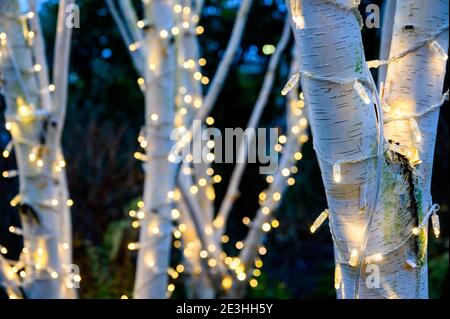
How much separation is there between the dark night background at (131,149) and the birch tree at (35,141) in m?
1.47

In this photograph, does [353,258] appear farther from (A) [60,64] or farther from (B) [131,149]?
(B) [131,149]

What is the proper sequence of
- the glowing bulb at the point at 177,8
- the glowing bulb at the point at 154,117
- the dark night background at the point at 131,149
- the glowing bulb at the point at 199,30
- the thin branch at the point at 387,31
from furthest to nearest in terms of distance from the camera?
the dark night background at the point at 131,149 < the glowing bulb at the point at 199,30 < the glowing bulb at the point at 177,8 < the glowing bulb at the point at 154,117 < the thin branch at the point at 387,31

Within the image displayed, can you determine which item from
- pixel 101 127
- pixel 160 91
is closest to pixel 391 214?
pixel 160 91

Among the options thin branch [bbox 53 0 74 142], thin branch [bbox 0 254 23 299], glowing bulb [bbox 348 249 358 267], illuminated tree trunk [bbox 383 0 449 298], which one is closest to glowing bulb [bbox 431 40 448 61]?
illuminated tree trunk [bbox 383 0 449 298]

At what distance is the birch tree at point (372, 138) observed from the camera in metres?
0.97

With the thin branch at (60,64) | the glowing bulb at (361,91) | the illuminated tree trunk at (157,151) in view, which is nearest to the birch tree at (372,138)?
the glowing bulb at (361,91)

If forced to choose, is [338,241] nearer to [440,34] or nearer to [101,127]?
[440,34]

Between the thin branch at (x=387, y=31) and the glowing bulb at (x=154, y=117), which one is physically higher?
the thin branch at (x=387, y=31)

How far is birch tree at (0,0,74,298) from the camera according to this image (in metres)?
1.80

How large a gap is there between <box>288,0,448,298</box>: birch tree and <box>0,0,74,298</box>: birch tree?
101cm

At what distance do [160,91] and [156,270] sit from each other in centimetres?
59

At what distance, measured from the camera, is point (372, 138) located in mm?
1010

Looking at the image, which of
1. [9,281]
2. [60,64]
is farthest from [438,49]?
[9,281]

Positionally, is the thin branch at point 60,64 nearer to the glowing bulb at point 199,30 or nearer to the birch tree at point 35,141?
the birch tree at point 35,141
